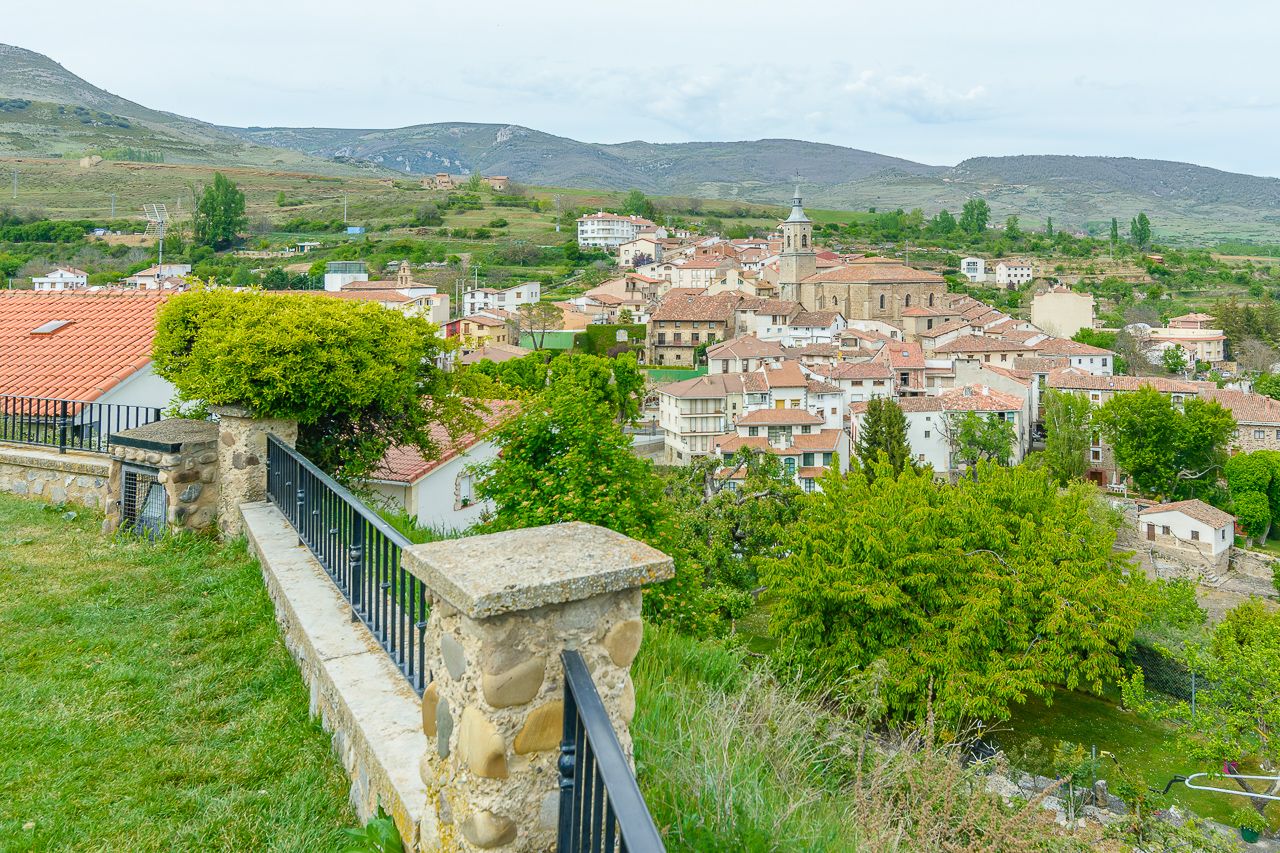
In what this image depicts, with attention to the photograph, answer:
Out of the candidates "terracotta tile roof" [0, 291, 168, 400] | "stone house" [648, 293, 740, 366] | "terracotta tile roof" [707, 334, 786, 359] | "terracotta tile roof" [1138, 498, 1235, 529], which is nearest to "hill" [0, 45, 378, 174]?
"stone house" [648, 293, 740, 366]

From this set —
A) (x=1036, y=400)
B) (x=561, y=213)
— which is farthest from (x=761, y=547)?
(x=561, y=213)

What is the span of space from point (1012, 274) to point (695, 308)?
5174 centimetres

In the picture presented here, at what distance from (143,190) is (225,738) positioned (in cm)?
11284

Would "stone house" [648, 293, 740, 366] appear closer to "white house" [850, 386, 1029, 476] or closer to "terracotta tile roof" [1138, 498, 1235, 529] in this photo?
"white house" [850, 386, 1029, 476]

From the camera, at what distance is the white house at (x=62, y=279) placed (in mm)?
43625

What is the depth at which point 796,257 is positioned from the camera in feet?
268

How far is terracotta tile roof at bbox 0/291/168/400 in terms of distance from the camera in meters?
10.0

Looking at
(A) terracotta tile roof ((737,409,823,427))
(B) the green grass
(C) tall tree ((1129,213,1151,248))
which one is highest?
(C) tall tree ((1129,213,1151,248))

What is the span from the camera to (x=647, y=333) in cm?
6688

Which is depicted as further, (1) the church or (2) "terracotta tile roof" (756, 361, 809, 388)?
(1) the church

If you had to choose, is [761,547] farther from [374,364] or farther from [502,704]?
[502,704]

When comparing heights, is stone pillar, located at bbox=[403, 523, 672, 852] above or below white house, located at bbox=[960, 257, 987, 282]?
below

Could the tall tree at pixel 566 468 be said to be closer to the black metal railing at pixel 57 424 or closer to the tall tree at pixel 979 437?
the black metal railing at pixel 57 424

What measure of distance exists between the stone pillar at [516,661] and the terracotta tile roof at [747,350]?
54549mm
